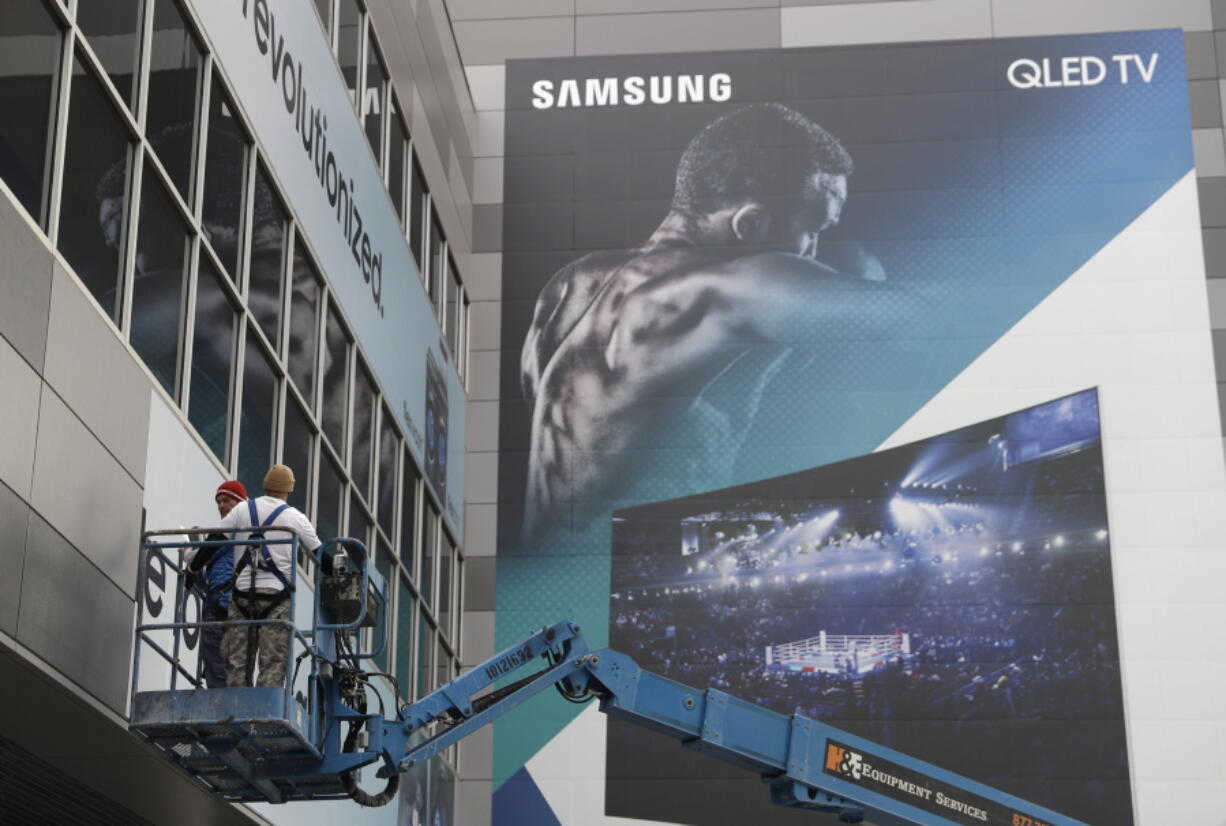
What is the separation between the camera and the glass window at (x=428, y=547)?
81.0 feet

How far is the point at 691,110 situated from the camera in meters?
30.1

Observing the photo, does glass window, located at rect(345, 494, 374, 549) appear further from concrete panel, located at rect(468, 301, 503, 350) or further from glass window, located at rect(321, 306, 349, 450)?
concrete panel, located at rect(468, 301, 503, 350)

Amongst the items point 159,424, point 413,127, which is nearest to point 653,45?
point 413,127

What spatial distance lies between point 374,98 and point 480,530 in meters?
8.48

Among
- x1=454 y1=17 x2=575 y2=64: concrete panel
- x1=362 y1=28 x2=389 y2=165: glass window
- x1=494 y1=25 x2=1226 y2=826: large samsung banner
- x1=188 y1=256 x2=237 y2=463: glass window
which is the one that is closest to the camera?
x1=188 y1=256 x2=237 y2=463: glass window

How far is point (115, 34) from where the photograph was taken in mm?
12711

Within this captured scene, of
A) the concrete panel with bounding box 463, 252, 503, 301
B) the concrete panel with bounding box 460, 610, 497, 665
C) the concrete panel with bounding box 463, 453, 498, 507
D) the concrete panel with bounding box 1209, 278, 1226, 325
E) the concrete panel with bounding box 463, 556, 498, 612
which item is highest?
the concrete panel with bounding box 463, 252, 503, 301

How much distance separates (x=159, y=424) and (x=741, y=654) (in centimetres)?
1560

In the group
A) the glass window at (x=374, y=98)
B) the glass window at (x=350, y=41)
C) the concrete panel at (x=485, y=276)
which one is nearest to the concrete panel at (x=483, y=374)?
the concrete panel at (x=485, y=276)

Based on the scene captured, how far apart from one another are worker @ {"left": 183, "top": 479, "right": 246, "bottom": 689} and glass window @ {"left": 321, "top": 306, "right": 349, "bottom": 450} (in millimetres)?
6482

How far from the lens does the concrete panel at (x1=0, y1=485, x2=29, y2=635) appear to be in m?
10.0

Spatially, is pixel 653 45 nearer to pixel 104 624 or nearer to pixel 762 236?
pixel 762 236

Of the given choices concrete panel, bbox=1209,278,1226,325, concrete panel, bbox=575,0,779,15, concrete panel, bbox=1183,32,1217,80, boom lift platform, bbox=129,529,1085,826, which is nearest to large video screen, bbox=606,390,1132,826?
concrete panel, bbox=1209,278,1226,325

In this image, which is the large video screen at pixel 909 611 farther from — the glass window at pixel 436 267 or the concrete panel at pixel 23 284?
the concrete panel at pixel 23 284
